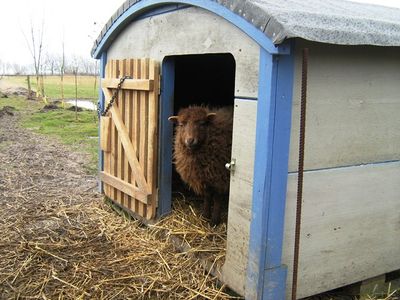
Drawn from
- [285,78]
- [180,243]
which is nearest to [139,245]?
[180,243]

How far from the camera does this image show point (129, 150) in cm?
575

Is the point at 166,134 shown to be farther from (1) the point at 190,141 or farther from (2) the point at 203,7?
(2) the point at 203,7

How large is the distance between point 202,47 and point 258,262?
2.07 m

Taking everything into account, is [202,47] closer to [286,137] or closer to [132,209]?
[286,137]

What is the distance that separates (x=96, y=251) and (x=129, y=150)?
1.32 m

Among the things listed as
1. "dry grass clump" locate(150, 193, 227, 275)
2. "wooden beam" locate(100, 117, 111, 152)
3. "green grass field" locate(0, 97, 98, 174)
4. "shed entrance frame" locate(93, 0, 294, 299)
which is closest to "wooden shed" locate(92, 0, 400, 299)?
"shed entrance frame" locate(93, 0, 294, 299)

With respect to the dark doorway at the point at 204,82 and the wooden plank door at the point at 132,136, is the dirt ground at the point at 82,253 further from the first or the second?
the dark doorway at the point at 204,82

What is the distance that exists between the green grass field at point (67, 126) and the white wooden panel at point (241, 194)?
571 cm

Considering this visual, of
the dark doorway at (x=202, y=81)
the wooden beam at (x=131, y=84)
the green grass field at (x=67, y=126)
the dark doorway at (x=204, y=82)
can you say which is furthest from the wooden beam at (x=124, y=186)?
the green grass field at (x=67, y=126)

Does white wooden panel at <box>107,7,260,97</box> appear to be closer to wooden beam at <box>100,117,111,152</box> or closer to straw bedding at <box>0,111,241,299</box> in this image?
wooden beam at <box>100,117,111,152</box>

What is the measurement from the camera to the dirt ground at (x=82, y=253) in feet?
14.1

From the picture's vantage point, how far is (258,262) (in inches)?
145

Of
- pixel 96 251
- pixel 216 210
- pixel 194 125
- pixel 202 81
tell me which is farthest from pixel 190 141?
pixel 202 81

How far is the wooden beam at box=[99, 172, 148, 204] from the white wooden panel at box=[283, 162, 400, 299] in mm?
2182
